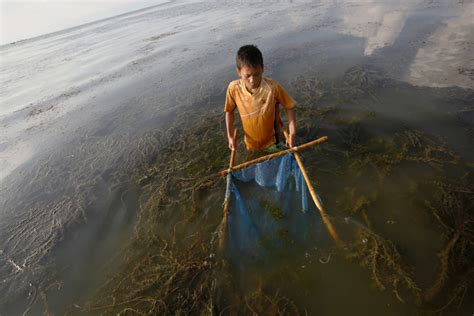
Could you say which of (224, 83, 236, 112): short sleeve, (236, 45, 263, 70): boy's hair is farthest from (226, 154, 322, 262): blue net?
(236, 45, 263, 70): boy's hair

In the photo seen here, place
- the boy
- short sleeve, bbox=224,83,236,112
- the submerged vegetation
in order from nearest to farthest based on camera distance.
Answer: the submerged vegetation → the boy → short sleeve, bbox=224,83,236,112

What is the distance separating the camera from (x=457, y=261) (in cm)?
Answer: 281

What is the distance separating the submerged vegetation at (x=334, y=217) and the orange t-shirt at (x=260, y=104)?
1.03 metres

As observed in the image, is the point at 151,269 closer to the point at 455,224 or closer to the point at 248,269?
the point at 248,269

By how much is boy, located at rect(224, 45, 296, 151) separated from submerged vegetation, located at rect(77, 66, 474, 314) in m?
1.00

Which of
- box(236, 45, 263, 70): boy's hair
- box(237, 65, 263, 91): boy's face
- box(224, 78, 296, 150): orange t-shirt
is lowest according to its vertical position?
box(224, 78, 296, 150): orange t-shirt

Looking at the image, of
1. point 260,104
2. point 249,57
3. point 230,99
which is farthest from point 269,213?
point 249,57

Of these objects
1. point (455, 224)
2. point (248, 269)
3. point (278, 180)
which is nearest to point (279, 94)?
point (278, 180)

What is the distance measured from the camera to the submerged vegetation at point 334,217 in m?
2.80

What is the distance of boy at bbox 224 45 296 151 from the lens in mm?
3035

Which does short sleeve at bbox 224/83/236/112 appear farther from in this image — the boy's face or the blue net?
the blue net

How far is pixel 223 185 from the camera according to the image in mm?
4461

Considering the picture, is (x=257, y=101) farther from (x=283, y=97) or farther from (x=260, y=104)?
(x=283, y=97)

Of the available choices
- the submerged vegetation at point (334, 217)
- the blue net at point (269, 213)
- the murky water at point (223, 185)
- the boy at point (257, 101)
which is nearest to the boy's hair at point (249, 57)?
the boy at point (257, 101)
